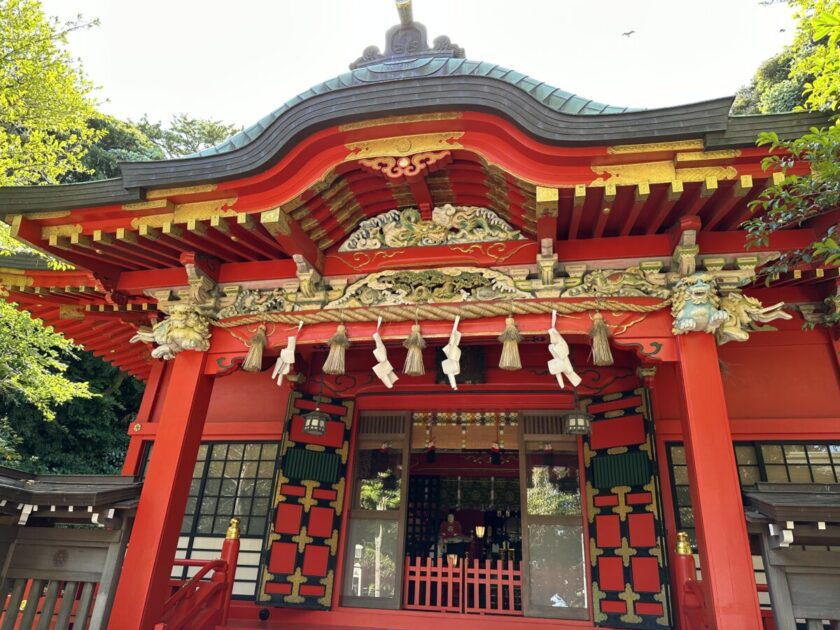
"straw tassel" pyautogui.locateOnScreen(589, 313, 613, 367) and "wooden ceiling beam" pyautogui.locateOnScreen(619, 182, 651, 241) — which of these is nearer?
"wooden ceiling beam" pyautogui.locateOnScreen(619, 182, 651, 241)

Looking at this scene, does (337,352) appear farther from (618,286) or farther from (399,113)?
(618,286)

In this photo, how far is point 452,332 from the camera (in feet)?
16.9

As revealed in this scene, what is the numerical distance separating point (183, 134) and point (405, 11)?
968 inches

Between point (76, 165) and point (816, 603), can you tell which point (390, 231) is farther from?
point (76, 165)

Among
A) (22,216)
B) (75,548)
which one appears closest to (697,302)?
(75,548)

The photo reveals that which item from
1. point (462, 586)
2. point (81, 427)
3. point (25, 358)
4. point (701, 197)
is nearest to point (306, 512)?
point (462, 586)

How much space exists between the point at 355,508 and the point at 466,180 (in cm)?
447

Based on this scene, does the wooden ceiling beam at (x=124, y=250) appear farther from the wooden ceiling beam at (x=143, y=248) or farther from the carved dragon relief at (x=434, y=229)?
the carved dragon relief at (x=434, y=229)

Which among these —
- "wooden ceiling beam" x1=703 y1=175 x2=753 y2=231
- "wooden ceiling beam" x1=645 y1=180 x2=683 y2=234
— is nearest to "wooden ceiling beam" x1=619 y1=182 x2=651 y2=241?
"wooden ceiling beam" x1=645 y1=180 x2=683 y2=234

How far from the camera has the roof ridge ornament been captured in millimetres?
7727

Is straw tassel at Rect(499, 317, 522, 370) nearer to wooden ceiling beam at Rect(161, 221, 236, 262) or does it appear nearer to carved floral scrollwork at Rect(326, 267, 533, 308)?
carved floral scrollwork at Rect(326, 267, 533, 308)

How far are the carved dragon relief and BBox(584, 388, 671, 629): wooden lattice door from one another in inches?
106

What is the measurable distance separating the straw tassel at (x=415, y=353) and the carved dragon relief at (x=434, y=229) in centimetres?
96

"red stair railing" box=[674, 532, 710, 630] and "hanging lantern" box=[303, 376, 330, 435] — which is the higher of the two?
"hanging lantern" box=[303, 376, 330, 435]
